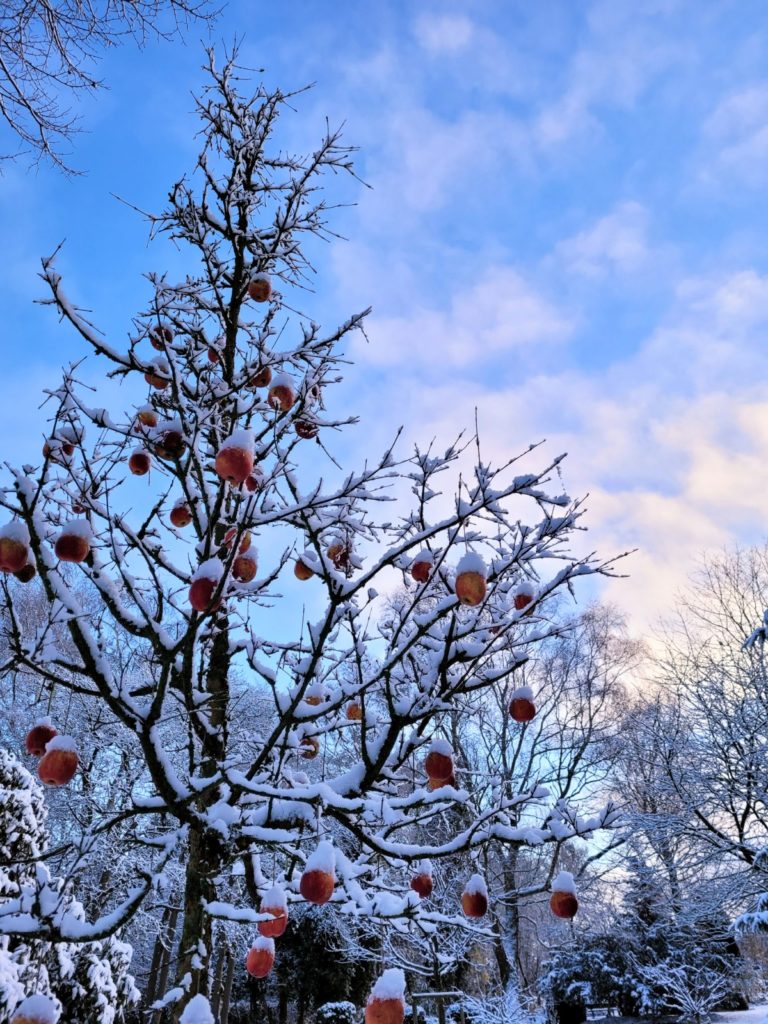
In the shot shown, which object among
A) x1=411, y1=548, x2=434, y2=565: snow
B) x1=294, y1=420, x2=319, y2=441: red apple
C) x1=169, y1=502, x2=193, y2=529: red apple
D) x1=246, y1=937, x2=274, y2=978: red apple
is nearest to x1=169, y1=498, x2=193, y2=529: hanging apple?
x1=169, y1=502, x2=193, y2=529: red apple

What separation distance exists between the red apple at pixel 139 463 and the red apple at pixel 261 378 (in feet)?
2.55

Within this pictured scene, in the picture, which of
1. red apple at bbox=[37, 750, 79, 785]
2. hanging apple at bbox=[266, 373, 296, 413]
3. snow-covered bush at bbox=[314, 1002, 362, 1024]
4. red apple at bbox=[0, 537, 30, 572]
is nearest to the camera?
red apple at bbox=[0, 537, 30, 572]

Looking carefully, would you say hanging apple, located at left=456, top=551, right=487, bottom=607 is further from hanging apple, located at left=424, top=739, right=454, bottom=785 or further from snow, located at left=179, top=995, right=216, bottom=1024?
snow, located at left=179, top=995, right=216, bottom=1024

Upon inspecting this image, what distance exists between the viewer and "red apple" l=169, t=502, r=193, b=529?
3.84 metres

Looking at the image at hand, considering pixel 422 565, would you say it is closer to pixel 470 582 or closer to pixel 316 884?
pixel 470 582

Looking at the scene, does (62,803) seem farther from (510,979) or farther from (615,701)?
(615,701)

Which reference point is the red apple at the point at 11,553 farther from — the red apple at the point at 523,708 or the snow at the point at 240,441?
the red apple at the point at 523,708

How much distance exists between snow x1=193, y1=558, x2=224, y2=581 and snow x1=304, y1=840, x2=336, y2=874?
3.77 feet

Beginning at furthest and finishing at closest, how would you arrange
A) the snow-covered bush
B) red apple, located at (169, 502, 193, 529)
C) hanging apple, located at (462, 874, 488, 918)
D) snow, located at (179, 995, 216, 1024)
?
the snow-covered bush → red apple, located at (169, 502, 193, 529) → hanging apple, located at (462, 874, 488, 918) → snow, located at (179, 995, 216, 1024)

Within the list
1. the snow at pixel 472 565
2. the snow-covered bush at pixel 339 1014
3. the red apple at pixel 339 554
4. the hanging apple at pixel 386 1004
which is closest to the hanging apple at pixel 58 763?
the hanging apple at pixel 386 1004

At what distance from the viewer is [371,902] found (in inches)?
119

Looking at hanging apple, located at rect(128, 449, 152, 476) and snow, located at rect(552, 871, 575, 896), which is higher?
hanging apple, located at rect(128, 449, 152, 476)

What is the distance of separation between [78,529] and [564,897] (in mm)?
2596

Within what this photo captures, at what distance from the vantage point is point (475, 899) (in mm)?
3166
